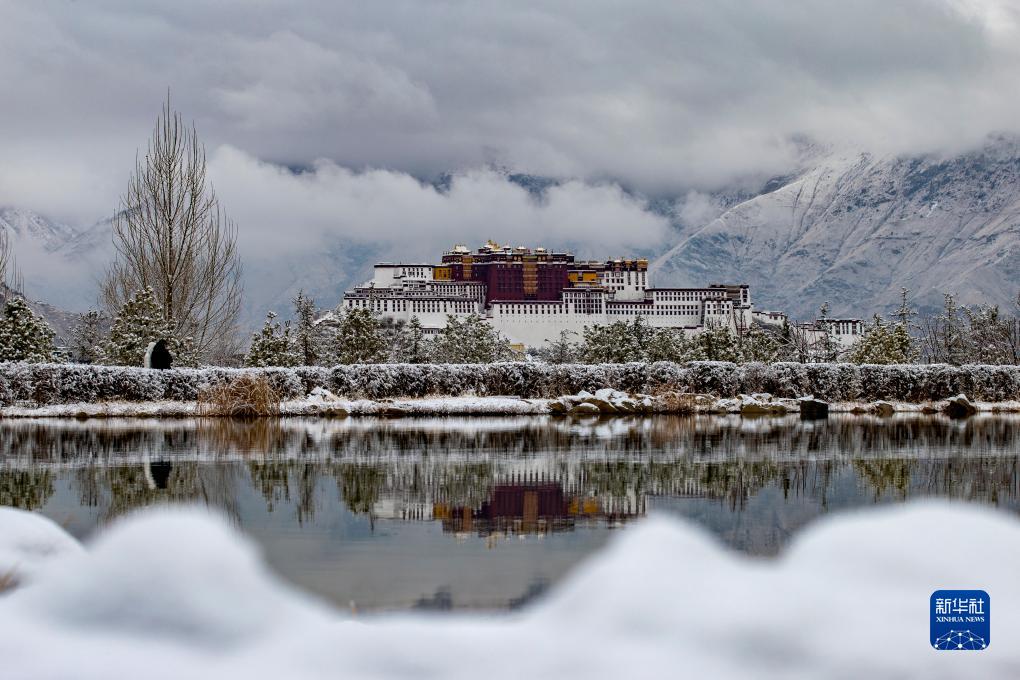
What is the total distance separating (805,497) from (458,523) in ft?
9.41

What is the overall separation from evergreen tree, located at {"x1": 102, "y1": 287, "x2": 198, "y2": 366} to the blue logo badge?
2412 cm

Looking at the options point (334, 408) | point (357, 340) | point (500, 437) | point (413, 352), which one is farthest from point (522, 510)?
point (413, 352)

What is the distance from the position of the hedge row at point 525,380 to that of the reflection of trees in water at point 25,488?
36.3 ft

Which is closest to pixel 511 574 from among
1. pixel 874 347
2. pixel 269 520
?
pixel 269 520

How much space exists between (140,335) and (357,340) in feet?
43.5

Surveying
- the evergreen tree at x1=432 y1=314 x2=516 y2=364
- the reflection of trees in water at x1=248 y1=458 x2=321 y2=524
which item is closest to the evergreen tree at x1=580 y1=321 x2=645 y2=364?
the evergreen tree at x1=432 y1=314 x2=516 y2=364

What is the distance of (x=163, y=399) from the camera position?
70.1 feet

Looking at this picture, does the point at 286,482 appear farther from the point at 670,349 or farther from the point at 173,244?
the point at 670,349

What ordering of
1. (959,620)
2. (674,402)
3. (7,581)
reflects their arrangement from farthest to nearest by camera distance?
(674,402)
(7,581)
(959,620)

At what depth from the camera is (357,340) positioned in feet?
130

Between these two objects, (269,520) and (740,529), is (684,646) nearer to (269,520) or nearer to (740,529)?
(740,529)

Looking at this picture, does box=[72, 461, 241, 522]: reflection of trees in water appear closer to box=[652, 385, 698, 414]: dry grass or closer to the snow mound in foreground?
the snow mound in foreground

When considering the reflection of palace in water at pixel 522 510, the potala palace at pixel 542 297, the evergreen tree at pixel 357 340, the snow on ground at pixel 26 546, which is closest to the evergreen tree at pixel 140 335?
the evergreen tree at pixel 357 340

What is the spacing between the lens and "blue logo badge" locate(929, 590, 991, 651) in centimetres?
370
